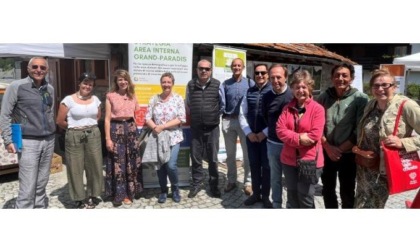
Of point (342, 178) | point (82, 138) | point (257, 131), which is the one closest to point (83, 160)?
point (82, 138)

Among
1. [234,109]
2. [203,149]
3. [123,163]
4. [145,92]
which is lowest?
[123,163]

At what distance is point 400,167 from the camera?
8.02 ft

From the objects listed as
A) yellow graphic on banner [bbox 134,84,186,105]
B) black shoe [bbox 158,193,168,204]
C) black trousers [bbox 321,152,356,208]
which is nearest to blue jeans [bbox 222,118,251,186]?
black shoe [bbox 158,193,168,204]

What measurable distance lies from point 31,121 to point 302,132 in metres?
2.85

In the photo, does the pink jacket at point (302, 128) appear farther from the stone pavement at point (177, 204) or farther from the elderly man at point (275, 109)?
the stone pavement at point (177, 204)

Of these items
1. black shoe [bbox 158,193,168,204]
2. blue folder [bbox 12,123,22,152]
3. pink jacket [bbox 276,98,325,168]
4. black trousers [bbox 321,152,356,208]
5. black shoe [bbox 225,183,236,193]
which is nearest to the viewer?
pink jacket [bbox 276,98,325,168]

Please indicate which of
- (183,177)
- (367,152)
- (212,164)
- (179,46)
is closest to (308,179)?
(367,152)

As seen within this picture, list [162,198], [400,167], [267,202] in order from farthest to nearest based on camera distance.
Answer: [162,198] < [267,202] < [400,167]

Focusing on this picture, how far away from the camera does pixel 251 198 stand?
375cm

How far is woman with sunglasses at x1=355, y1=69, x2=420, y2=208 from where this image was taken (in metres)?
2.43

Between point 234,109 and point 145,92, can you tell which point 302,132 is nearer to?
point 234,109

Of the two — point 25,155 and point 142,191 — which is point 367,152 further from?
point 25,155

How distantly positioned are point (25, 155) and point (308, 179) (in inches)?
117

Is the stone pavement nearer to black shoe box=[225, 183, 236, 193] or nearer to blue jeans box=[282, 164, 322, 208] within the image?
black shoe box=[225, 183, 236, 193]
